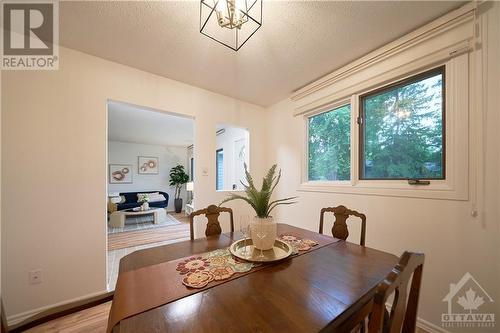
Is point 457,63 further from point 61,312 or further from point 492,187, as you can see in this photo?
point 61,312

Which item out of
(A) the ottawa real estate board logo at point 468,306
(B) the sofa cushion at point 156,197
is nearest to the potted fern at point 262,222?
(A) the ottawa real estate board logo at point 468,306

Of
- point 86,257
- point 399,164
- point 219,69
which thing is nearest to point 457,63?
point 399,164

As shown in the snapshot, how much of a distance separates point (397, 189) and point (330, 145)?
932 mm

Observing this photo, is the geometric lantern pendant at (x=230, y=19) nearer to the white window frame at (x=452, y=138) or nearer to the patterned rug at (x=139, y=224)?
the white window frame at (x=452, y=138)

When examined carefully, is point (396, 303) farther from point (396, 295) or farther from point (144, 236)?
point (144, 236)

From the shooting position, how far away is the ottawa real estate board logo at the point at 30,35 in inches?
54.2

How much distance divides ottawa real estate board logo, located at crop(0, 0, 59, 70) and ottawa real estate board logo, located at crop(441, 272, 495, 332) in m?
3.56

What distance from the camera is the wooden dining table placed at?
1.98 feet

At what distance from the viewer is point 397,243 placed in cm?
166

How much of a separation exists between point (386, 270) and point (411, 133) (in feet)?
4.36

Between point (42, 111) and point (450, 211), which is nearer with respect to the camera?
point (450, 211)

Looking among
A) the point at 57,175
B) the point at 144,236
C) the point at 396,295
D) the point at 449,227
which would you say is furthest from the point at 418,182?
the point at 144,236

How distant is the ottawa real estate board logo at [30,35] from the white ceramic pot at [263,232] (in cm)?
209

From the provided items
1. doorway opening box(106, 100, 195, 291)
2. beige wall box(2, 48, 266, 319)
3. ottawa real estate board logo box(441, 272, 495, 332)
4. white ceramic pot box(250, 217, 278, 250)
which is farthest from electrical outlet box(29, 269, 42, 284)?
ottawa real estate board logo box(441, 272, 495, 332)
